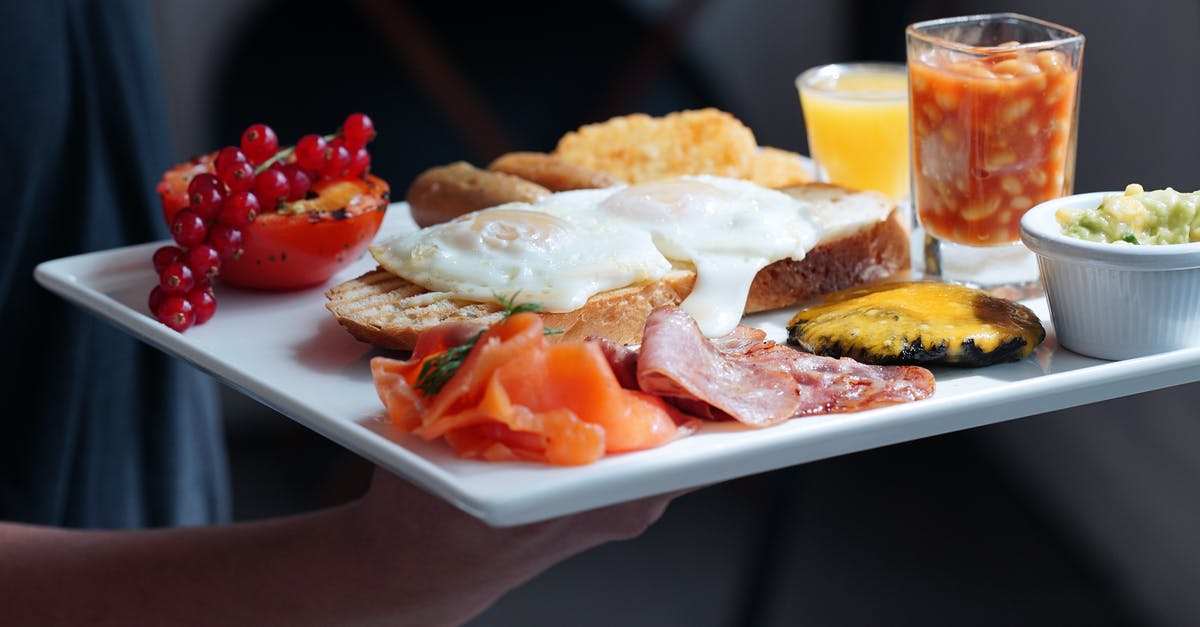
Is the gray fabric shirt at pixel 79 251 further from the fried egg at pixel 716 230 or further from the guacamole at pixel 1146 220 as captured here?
the guacamole at pixel 1146 220

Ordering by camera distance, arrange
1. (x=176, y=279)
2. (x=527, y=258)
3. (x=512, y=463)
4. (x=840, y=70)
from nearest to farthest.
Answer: (x=512, y=463)
(x=527, y=258)
(x=176, y=279)
(x=840, y=70)

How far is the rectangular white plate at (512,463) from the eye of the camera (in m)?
1.58

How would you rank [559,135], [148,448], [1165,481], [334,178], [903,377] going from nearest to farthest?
[903,377]
[334,178]
[148,448]
[1165,481]
[559,135]

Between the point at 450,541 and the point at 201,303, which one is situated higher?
the point at 201,303

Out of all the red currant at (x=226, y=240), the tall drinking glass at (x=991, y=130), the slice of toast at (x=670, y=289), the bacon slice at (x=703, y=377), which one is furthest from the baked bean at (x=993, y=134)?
the red currant at (x=226, y=240)

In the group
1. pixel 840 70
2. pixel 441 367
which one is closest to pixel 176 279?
pixel 441 367

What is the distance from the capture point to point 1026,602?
464 cm

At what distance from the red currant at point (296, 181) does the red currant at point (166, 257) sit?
24 centimetres

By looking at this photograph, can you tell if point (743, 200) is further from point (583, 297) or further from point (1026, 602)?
point (1026, 602)

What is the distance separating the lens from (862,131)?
9.81ft

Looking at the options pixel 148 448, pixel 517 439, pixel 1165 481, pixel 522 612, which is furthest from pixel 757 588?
pixel 517 439

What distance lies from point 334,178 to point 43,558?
918 mm

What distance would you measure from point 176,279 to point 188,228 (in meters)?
0.14

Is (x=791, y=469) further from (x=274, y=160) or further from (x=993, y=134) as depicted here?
(x=274, y=160)
